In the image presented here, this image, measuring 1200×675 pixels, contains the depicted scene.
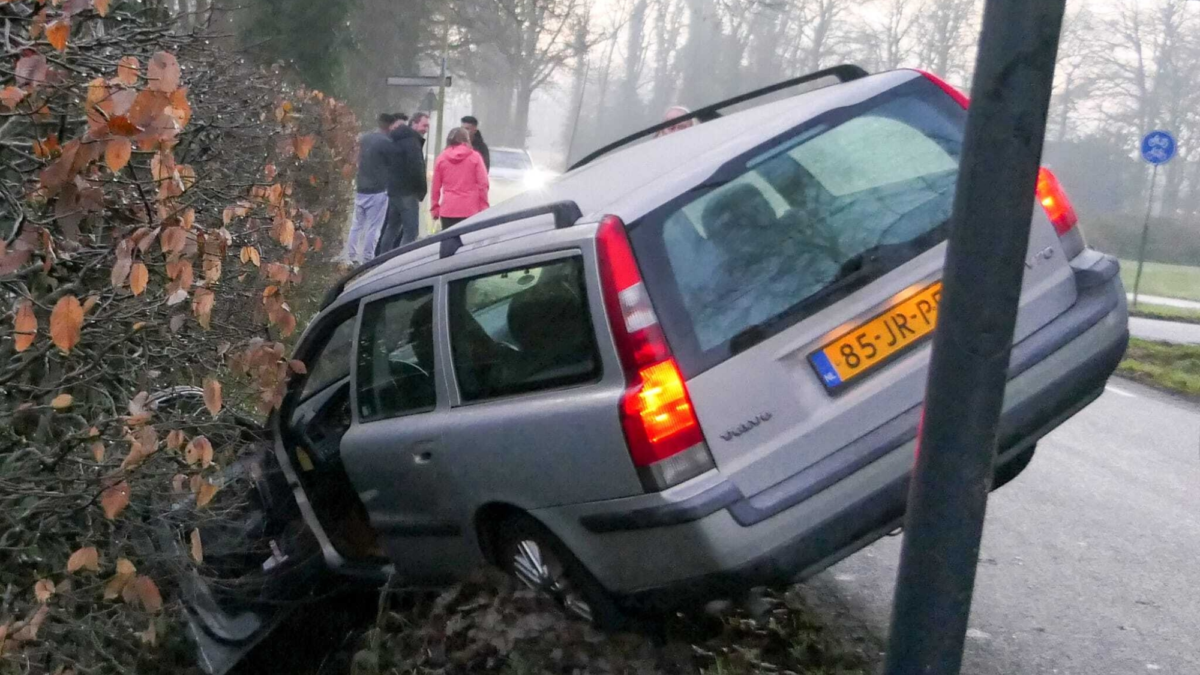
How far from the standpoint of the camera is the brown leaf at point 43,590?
12.1 ft

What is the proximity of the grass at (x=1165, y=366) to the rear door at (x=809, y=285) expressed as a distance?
902cm

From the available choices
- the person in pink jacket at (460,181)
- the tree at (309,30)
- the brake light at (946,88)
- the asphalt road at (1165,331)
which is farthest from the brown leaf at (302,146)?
the tree at (309,30)

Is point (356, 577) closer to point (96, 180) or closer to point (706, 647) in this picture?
point (706, 647)

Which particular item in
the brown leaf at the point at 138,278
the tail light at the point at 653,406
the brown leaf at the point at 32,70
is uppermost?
the brown leaf at the point at 32,70

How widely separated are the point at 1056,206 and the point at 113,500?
3325 mm

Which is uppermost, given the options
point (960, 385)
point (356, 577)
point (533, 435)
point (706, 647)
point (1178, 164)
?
point (960, 385)

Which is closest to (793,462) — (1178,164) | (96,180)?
(96,180)

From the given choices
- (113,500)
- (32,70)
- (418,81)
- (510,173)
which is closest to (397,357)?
(113,500)

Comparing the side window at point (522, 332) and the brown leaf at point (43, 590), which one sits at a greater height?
the side window at point (522, 332)

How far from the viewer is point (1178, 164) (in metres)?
52.4

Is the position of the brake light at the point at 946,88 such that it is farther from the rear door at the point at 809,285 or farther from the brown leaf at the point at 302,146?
the brown leaf at the point at 302,146

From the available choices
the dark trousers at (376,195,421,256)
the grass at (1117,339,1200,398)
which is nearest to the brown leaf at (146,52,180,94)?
the grass at (1117,339,1200,398)

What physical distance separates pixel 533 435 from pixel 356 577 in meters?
1.80

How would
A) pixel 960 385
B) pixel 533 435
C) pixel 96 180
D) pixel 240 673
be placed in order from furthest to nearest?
A: 1. pixel 240 673
2. pixel 533 435
3. pixel 96 180
4. pixel 960 385
